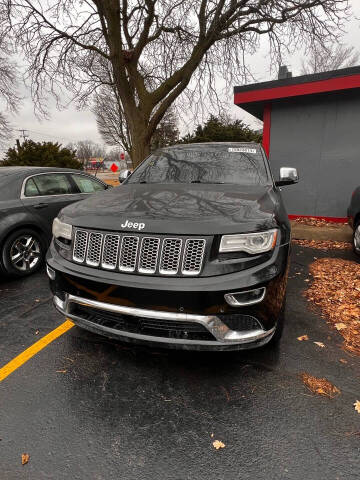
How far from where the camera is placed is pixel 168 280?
1927 mm

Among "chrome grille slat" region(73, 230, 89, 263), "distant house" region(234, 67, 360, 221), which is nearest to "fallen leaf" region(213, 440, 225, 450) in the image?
"chrome grille slat" region(73, 230, 89, 263)

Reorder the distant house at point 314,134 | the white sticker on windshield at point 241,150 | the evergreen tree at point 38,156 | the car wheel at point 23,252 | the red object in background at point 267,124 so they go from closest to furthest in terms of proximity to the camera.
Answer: the white sticker on windshield at point 241,150
the car wheel at point 23,252
the distant house at point 314,134
the red object in background at point 267,124
the evergreen tree at point 38,156

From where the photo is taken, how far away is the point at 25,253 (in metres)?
4.42

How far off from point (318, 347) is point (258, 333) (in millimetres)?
1059

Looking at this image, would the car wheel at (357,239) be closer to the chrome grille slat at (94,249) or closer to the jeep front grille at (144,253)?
the jeep front grille at (144,253)

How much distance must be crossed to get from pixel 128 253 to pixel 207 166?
5.68 feet

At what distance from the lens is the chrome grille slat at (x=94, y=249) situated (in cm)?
217

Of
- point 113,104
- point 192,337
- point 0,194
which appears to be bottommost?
point 192,337

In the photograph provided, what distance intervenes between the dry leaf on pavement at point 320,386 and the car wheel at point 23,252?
3971mm

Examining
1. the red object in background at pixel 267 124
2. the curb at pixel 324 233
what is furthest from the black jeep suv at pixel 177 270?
the red object in background at pixel 267 124

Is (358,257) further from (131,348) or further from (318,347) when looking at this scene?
(131,348)

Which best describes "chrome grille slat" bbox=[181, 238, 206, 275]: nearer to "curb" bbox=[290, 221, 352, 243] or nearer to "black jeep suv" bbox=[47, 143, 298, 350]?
"black jeep suv" bbox=[47, 143, 298, 350]

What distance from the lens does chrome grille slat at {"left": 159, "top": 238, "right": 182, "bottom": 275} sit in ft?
6.41

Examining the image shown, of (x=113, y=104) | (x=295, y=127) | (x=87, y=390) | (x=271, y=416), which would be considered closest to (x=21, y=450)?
(x=87, y=390)
